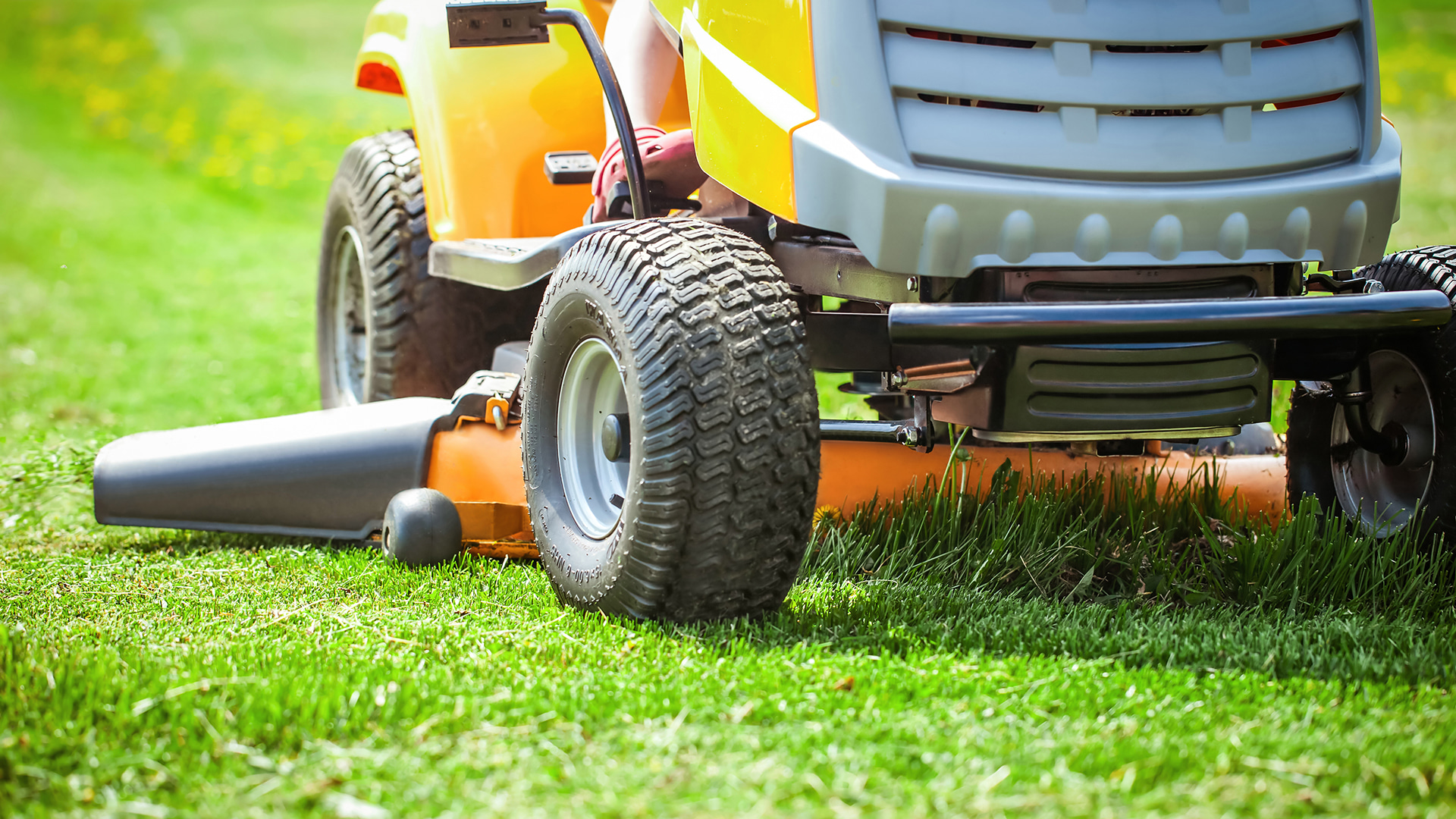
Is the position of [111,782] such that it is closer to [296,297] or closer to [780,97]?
[780,97]

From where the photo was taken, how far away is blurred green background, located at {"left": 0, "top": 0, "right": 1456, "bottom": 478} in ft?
21.1

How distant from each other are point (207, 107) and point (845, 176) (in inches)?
638

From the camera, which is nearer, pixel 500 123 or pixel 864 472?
pixel 864 472

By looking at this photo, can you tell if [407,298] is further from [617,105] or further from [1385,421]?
[1385,421]

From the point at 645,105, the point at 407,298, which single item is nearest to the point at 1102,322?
the point at 645,105

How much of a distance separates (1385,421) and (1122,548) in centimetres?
69

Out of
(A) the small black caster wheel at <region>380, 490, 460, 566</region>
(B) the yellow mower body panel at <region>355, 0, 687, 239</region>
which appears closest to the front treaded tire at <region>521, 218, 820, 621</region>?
(A) the small black caster wheel at <region>380, 490, 460, 566</region>

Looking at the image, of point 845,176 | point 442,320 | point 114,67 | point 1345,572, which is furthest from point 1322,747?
point 114,67

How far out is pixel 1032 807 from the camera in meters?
1.76

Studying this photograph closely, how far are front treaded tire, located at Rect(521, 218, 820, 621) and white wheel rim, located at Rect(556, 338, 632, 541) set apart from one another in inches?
7.5

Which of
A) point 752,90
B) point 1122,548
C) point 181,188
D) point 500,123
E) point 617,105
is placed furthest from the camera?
point 181,188

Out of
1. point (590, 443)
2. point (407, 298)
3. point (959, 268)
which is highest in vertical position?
point (959, 268)

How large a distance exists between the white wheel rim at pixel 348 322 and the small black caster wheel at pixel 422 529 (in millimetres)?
1496

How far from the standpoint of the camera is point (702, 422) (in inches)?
93.1
